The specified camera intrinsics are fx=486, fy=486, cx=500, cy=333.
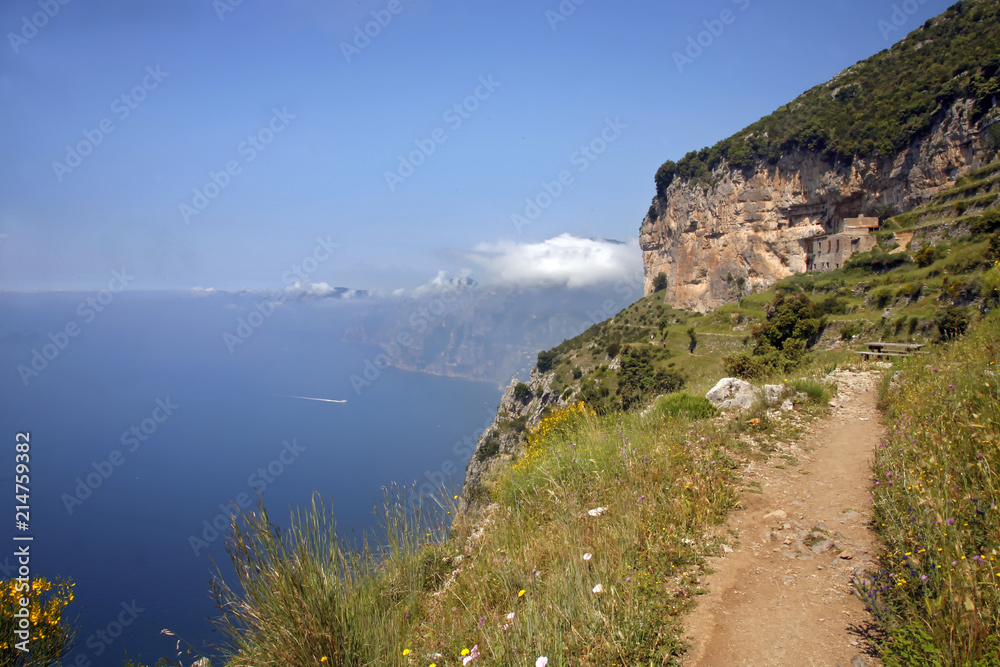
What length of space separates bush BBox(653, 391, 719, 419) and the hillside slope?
56.2 metres

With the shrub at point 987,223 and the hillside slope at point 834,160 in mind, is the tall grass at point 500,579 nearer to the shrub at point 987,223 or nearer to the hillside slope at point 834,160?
the shrub at point 987,223

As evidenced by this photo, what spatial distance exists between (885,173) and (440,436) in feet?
461

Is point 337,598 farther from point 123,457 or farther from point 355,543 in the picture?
point 123,457

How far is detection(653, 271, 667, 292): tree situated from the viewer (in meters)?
90.6

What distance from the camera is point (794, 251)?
218 feet

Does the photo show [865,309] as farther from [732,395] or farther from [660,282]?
[660,282]

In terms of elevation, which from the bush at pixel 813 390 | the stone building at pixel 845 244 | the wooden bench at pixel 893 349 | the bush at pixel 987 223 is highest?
the stone building at pixel 845 244

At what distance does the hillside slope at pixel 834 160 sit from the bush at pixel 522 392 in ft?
106

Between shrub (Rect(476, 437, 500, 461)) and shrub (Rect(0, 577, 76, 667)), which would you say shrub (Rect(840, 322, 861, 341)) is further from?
shrub (Rect(476, 437, 500, 461))

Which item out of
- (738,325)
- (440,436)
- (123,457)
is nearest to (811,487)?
(738,325)

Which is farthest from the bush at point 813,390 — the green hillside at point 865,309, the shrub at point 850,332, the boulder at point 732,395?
the shrub at point 850,332

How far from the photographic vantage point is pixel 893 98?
58438 mm

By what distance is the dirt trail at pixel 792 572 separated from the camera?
2270mm

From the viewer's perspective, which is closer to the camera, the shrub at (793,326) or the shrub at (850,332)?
the shrub at (850,332)
